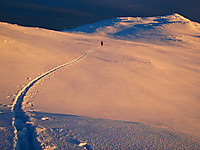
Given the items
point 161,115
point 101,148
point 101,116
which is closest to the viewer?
point 101,148

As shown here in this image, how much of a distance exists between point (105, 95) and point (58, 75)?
3.65 m

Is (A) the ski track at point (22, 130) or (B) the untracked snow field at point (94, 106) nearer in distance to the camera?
(A) the ski track at point (22, 130)

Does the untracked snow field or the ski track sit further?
the untracked snow field

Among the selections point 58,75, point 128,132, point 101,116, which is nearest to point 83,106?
point 101,116

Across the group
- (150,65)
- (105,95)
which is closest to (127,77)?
(105,95)

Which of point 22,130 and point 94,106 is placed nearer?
point 22,130

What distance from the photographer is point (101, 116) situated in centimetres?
550

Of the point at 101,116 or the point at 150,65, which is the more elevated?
the point at 150,65

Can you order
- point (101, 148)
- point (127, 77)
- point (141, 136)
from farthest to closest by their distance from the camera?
point (127, 77), point (141, 136), point (101, 148)

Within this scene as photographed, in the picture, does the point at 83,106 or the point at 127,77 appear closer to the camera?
the point at 83,106

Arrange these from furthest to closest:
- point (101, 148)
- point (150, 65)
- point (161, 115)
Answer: point (150, 65), point (161, 115), point (101, 148)

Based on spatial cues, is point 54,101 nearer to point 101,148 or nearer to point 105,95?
point 105,95

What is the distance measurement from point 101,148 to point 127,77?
7.50m

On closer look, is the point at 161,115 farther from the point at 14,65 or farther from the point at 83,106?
the point at 14,65
